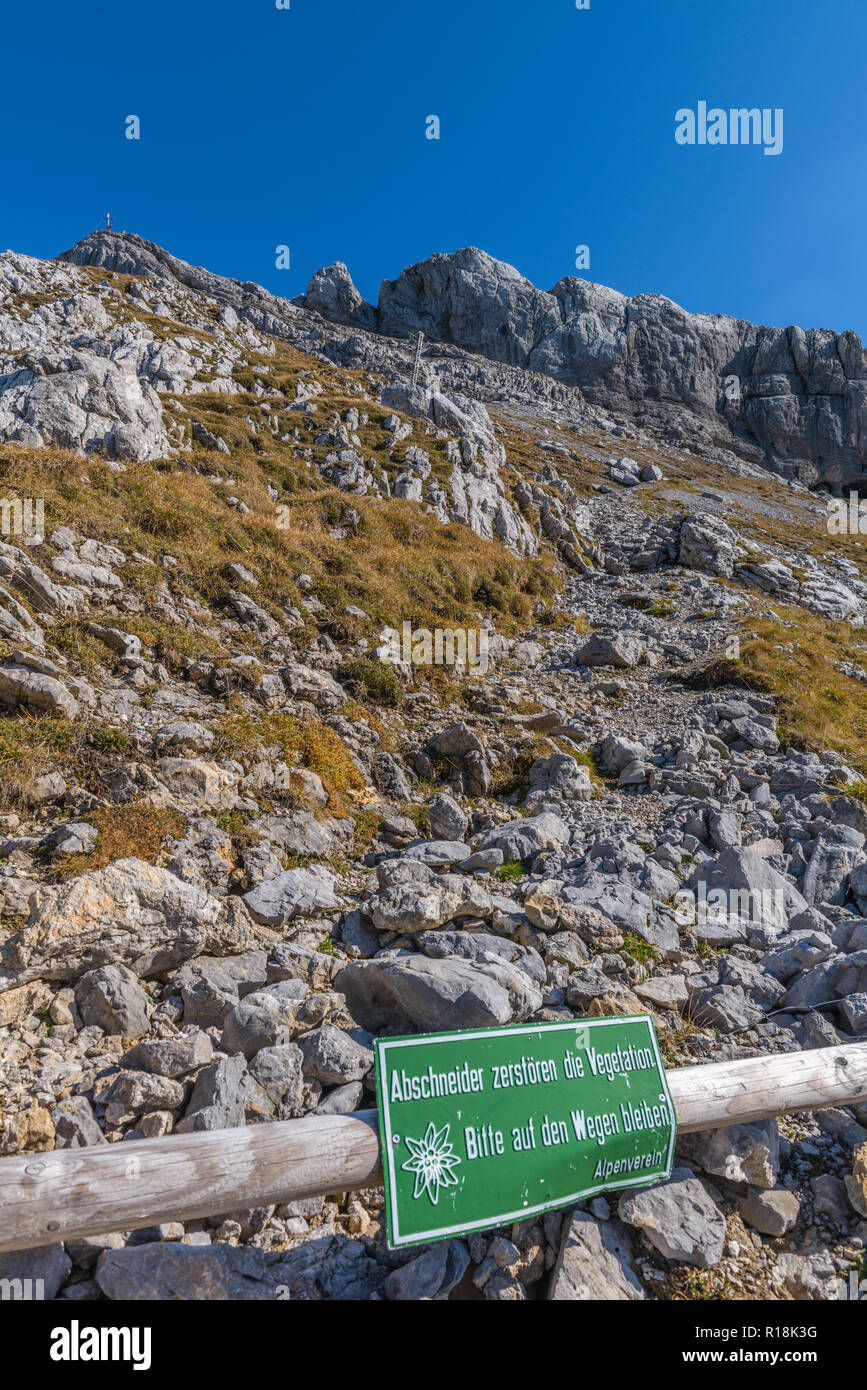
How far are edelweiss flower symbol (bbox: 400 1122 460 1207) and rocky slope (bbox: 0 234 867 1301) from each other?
721 millimetres

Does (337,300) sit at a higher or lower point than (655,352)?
higher

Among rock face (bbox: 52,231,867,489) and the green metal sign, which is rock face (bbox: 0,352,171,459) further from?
rock face (bbox: 52,231,867,489)

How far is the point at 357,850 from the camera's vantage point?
848 cm

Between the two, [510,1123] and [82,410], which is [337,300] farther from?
[510,1123]

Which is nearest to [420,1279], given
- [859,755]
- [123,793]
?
[123,793]

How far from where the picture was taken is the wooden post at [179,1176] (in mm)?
3000

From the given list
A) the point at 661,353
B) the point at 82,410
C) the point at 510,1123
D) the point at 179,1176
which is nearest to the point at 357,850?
the point at 510,1123

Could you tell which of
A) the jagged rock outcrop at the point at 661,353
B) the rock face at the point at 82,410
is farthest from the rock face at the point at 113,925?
the jagged rock outcrop at the point at 661,353

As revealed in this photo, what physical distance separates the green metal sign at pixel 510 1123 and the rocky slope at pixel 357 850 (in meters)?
0.55

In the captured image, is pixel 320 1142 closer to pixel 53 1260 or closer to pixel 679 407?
pixel 53 1260

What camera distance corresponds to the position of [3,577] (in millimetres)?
10281

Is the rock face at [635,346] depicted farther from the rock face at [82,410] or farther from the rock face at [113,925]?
the rock face at [113,925]

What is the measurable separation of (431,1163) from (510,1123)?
53 centimetres

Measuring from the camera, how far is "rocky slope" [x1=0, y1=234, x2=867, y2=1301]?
13.0ft
